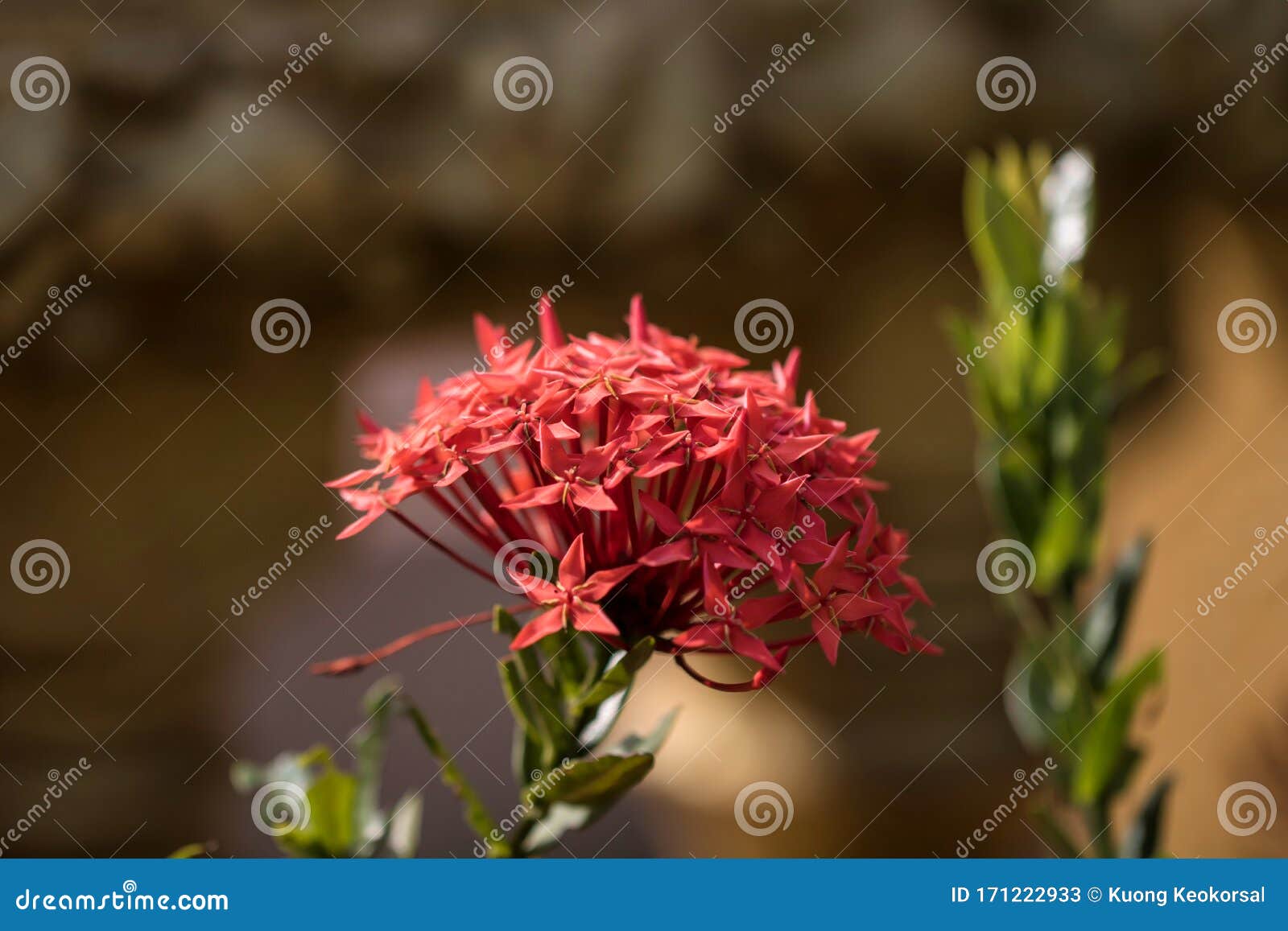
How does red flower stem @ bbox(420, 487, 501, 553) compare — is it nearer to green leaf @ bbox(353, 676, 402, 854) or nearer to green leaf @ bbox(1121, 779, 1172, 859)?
green leaf @ bbox(353, 676, 402, 854)

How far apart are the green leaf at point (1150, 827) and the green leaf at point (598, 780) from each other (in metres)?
0.60

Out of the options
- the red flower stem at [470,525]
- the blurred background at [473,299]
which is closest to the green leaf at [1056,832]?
the red flower stem at [470,525]

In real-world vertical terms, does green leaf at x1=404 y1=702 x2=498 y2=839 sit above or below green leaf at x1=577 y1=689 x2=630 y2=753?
below

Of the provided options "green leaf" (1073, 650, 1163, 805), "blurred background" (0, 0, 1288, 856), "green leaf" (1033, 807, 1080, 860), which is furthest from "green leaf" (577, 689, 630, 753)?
"blurred background" (0, 0, 1288, 856)

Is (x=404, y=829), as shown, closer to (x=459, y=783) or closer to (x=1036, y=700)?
(x=459, y=783)

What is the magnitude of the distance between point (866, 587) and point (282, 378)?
8.06ft

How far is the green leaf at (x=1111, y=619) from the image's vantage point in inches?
40.1

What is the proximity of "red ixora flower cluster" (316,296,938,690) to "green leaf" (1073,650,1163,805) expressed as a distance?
430mm

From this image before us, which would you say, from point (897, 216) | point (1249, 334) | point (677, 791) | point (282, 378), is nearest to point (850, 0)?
point (897, 216)

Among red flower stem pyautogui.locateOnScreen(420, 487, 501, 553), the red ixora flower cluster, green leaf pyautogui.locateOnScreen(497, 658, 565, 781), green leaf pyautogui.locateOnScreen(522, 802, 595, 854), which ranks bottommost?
green leaf pyautogui.locateOnScreen(522, 802, 595, 854)

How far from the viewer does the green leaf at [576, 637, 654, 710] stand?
640 mm

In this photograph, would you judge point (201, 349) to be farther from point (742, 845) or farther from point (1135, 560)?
point (1135, 560)

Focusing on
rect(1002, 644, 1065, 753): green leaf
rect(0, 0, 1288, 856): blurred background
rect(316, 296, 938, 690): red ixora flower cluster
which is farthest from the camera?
rect(0, 0, 1288, 856): blurred background

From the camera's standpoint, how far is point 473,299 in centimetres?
276
